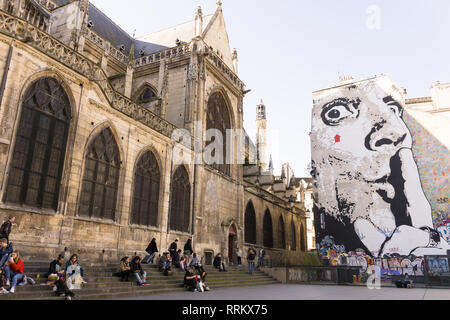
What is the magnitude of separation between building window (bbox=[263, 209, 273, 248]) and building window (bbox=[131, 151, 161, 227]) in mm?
16407

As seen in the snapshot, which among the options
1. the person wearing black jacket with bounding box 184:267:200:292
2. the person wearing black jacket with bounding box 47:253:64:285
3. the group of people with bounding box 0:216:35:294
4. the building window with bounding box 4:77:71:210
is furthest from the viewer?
the person wearing black jacket with bounding box 184:267:200:292

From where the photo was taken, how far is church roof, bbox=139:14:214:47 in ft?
82.3

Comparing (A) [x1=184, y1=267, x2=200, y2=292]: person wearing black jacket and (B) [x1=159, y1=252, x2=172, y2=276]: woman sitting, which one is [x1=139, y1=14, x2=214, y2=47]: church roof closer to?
(B) [x1=159, y1=252, x2=172, y2=276]: woman sitting

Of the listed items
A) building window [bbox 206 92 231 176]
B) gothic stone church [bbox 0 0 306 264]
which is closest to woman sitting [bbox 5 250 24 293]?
gothic stone church [bbox 0 0 306 264]

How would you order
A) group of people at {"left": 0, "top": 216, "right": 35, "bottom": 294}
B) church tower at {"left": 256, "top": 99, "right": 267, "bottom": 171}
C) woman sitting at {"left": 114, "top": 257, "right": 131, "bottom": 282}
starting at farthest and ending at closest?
church tower at {"left": 256, "top": 99, "right": 267, "bottom": 171}
woman sitting at {"left": 114, "top": 257, "right": 131, "bottom": 282}
group of people at {"left": 0, "top": 216, "right": 35, "bottom": 294}

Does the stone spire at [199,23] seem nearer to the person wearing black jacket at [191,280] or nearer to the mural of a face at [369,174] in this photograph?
the mural of a face at [369,174]

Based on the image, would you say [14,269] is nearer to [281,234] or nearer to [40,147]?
[40,147]

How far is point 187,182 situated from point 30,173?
30.1 feet

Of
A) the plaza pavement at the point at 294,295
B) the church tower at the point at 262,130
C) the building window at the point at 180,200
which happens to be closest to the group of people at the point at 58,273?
the plaza pavement at the point at 294,295

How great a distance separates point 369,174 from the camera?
83.2 ft

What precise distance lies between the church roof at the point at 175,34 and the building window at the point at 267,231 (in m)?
16.9

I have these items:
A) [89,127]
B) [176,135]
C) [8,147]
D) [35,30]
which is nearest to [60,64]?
[35,30]

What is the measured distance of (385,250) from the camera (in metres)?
23.5
